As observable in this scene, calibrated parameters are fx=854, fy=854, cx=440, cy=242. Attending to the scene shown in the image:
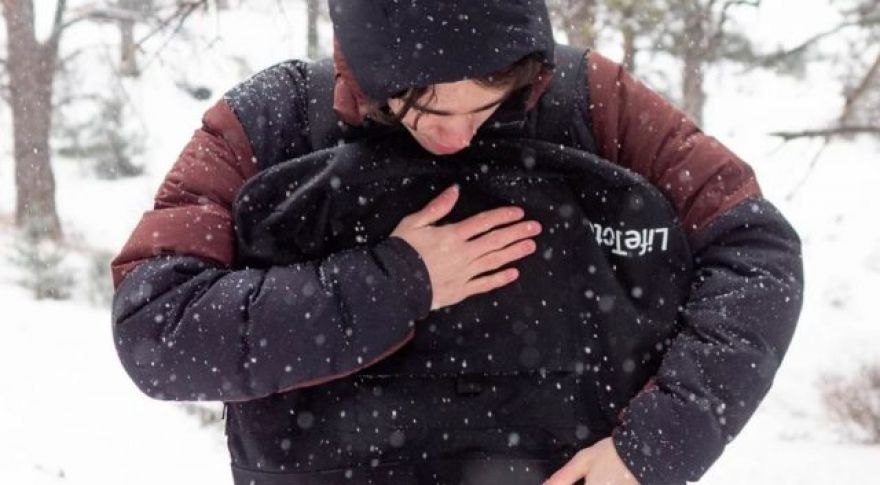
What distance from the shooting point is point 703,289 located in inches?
54.4

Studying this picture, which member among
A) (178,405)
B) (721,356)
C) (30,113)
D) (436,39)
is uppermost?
(436,39)

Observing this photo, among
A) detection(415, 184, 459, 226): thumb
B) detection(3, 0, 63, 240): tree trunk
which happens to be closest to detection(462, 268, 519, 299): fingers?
detection(415, 184, 459, 226): thumb

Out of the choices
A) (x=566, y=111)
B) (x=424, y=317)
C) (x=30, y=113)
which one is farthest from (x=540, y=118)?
(x=30, y=113)

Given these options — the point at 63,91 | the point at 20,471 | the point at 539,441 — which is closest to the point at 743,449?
the point at 20,471

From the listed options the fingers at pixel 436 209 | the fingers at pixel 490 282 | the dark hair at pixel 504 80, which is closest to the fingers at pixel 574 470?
the fingers at pixel 490 282

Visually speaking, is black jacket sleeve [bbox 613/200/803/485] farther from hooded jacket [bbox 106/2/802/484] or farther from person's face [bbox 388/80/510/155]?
person's face [bbox 388/80/510/155]

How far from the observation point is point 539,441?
4.78 feet

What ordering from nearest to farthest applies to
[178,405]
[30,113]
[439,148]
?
[439,148] → [178,405] → [30,113]

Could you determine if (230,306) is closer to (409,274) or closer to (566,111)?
(409,274)

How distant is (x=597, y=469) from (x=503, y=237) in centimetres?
40

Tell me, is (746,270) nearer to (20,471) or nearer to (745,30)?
(20,471)

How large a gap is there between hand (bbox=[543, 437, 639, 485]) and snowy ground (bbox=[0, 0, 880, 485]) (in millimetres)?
3252

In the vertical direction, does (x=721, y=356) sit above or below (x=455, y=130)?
below

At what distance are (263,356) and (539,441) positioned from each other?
0.50 metres
